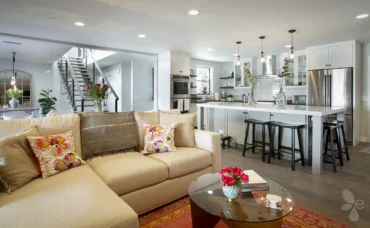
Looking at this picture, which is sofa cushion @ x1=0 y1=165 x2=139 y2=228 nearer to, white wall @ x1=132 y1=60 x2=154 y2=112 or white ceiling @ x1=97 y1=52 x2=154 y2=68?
white ceiling @ x1=97 y1=52 x2=154 y2=68

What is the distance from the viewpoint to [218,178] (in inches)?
73.9

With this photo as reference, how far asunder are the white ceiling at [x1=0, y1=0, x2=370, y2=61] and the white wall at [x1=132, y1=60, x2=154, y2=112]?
2460mm

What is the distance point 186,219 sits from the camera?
194 centimetres

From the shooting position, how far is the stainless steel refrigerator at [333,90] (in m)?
4.81

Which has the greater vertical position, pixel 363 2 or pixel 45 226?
pixel 363 2

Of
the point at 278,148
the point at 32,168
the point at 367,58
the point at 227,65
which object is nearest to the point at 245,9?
the point at 278,148

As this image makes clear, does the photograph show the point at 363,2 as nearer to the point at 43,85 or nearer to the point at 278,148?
the point at 278,148

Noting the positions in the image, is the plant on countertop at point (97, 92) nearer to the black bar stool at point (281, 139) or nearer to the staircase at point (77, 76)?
the black bar stool at point (281, 139)

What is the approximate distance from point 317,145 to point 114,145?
273 centimetres

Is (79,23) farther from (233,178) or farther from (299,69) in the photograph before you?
(299,69)

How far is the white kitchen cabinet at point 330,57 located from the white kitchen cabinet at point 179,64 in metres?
3.29

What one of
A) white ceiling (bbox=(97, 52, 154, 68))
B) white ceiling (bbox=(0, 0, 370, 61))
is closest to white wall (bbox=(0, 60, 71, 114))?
white ceiling (bbox=(97, 52, 154, 68))

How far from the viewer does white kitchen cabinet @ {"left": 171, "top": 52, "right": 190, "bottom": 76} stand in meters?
6.11

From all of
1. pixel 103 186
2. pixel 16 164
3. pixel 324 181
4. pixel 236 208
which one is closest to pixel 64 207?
pixel 103 186
